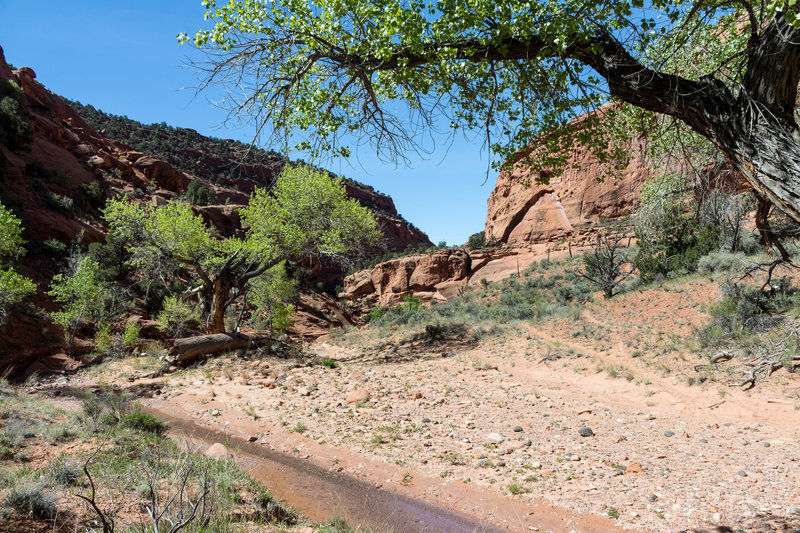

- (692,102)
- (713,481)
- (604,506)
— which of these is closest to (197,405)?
(604,506)

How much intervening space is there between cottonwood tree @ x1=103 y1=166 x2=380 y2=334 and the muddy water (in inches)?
388

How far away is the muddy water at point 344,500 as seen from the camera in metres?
4.62

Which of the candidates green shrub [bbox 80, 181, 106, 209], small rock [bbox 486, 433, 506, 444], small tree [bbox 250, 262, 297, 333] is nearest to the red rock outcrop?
small tree [bbox 250, 262, 297, 333]

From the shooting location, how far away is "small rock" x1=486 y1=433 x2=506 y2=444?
6836mm

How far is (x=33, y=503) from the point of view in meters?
3.54

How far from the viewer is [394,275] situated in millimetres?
48812

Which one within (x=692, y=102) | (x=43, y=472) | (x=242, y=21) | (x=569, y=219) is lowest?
(x=43, y=472)

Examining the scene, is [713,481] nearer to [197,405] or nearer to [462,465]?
[462,465]

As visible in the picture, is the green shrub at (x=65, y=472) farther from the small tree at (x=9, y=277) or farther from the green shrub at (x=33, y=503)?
the small tree at (x=9, y=277)

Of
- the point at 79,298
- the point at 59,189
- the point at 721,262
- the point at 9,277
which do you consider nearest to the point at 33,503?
the point at 9,277

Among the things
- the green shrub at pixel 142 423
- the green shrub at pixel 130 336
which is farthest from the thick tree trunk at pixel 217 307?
Answer: the green shrub at pixel 142 423

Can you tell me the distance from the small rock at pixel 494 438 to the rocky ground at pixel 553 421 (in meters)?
0.02

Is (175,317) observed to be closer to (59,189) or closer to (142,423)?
(142,423)

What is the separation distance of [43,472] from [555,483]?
19.4ft
